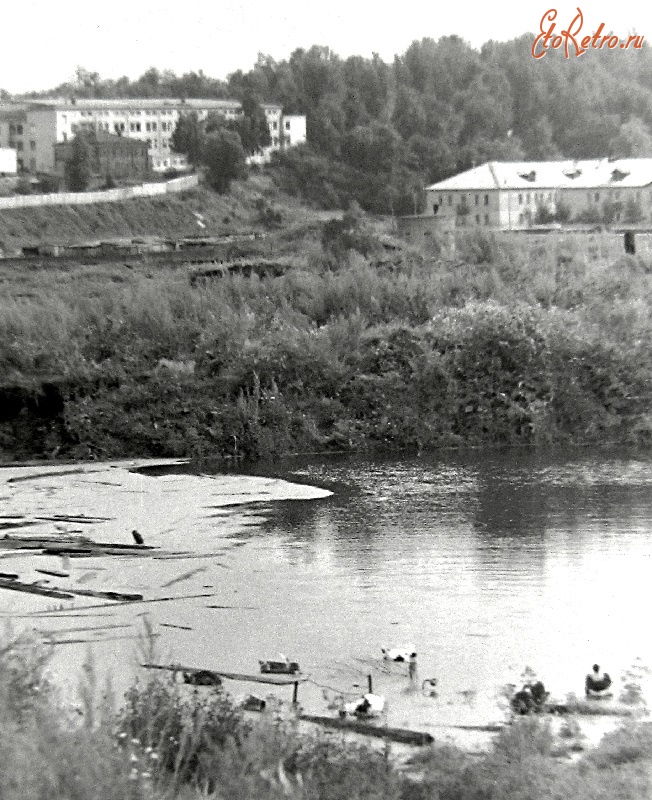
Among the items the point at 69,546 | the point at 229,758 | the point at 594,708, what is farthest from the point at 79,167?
the point at 229,758

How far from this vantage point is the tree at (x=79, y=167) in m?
29.9

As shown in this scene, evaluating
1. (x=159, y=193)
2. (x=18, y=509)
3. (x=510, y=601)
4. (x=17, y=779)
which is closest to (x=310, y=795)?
(x=17, y=779)

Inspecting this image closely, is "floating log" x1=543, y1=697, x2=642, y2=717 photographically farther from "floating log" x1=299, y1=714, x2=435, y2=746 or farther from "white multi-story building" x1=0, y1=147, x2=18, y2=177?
"white multi-story building" x1=0, y1=147, x2=18, y2=177

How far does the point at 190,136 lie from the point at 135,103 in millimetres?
2623

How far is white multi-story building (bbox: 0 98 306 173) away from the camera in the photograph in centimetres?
3061

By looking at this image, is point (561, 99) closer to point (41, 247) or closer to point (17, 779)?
point (41, 247)

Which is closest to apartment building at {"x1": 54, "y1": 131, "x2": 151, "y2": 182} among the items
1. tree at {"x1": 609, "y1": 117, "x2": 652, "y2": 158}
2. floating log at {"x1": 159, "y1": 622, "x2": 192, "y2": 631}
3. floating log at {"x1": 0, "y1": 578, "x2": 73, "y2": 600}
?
tree at {"x1": 609, "y1": 117, "x2": 652, "y2": 158}

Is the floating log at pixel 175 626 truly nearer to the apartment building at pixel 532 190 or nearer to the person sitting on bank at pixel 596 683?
the person sitting on bank at pixel 596 683

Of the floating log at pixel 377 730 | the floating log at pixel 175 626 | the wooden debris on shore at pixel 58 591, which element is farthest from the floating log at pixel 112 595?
the floating log at pixel 377 730

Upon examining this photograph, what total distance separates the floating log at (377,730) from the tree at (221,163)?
2364 cm

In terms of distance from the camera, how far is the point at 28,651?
291 inches

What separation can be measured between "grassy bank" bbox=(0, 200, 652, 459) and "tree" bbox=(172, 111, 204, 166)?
993 centimetres

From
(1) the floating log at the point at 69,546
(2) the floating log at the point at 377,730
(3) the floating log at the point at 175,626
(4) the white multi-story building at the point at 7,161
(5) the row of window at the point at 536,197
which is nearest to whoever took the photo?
(2) the floating log at the point at 377,730

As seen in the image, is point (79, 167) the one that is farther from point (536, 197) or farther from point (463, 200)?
point (536, 197)
